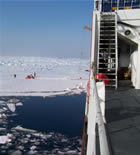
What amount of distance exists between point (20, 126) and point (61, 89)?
32.0 feet

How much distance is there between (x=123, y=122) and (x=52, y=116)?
7167 millimetres

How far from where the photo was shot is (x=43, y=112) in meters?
10.5

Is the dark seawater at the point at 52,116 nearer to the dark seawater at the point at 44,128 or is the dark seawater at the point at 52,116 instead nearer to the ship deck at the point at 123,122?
the dark seawater at the point at 44,128

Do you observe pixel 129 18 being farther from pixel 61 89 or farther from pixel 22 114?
pixel 61 89

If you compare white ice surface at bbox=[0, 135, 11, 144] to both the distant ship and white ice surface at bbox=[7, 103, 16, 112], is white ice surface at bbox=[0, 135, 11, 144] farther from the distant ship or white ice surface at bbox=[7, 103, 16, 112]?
the distant ship

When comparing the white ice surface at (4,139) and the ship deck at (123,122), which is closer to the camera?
the ship deck at (123,122)

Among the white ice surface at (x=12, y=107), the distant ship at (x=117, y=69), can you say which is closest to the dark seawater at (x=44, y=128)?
the white ice surface at (x=12, y=107)

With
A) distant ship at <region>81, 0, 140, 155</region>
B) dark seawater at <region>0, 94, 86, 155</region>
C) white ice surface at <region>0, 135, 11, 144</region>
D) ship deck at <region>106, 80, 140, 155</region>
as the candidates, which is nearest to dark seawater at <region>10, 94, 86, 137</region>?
dark seawater at <region>0, 94, 86, 155</region>

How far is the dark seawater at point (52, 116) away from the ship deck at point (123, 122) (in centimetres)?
389

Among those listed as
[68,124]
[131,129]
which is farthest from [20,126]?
[131,129]

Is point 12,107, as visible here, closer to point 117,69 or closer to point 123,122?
point 117,69

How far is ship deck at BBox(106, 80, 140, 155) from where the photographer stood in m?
2.29

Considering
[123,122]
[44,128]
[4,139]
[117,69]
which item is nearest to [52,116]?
[44,128]

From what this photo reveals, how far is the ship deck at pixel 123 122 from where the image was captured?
229cm
